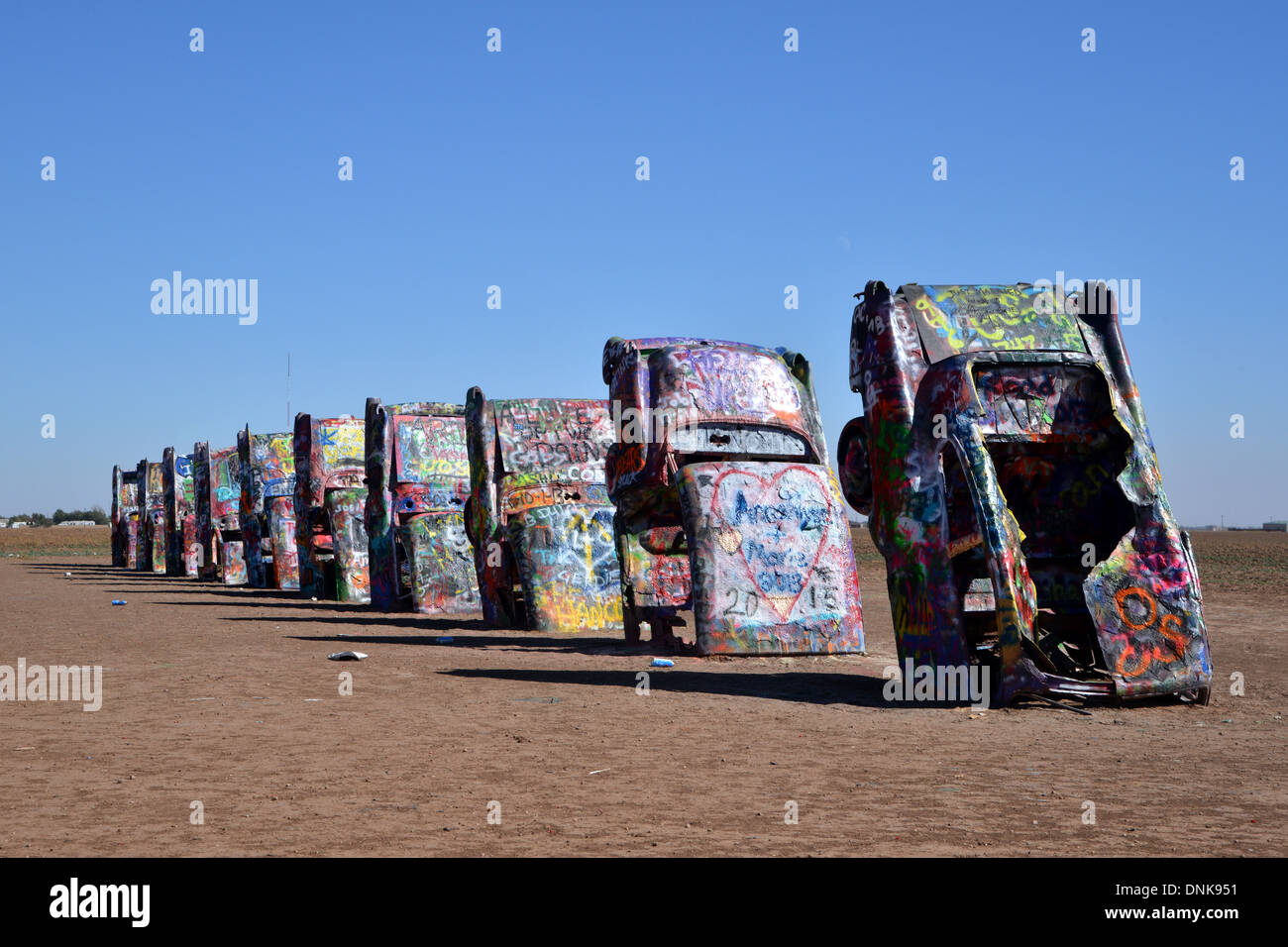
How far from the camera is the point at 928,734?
8.34 m

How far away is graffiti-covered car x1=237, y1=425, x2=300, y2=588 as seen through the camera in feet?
95.5

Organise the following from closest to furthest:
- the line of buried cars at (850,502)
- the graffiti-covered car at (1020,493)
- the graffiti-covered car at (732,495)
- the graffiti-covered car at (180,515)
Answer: the graffiti-covered car at (1020,493), the line of buried cars at (850,502), the graffiti-covered car at (732,495), the graffiti-covered car at (180,515)

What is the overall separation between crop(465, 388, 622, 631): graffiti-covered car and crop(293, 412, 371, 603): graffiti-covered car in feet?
22.1

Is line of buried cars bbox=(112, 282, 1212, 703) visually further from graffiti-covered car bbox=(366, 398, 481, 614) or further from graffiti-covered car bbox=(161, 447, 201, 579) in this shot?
graffiti-covered car bbox=(161, 447, 201, 579)

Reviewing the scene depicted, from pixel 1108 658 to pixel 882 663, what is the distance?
150 inches

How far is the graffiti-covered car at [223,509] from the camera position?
33.9 meters

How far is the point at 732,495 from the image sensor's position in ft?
43.0

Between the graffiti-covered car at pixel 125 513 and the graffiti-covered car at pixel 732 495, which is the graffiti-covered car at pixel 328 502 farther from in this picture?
the graffiti-covered car at pixel 125 513

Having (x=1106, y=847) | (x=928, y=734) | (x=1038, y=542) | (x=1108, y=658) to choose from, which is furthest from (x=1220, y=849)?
(x=1038, y=542)

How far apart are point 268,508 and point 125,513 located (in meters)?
25.5

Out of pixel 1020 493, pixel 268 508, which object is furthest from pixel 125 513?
pixel 1020 493

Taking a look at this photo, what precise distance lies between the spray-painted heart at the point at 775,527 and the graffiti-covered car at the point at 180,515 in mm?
30143

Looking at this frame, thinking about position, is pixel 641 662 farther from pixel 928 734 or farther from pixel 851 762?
pixel 851 762

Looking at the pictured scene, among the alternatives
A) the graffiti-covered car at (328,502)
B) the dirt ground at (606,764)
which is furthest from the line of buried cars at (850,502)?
the graffiti-covered car at (328,502)
